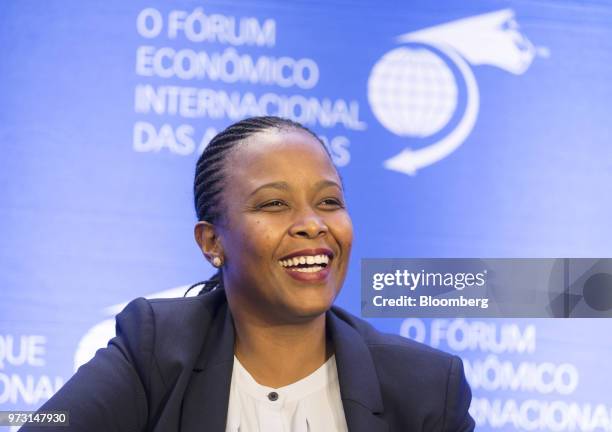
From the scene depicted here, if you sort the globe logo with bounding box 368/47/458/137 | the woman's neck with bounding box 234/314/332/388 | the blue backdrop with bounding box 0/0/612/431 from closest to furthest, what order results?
the woman's neck with bounding box 234/314/332/388, the blue backdrop with bounding box 0/0/612/431, the globe logo with bounding box 368/47/458/137

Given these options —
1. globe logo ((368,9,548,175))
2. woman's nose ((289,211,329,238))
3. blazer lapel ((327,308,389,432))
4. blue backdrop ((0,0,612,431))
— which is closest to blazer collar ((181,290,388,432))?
blazer lapel ((327,308,389,432))

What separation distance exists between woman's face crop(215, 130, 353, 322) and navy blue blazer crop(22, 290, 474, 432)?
0.37 feet

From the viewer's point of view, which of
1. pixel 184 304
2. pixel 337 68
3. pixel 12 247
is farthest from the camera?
pixel 337 68

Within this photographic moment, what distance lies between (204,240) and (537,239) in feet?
4.42

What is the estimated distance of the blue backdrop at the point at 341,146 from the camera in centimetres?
227

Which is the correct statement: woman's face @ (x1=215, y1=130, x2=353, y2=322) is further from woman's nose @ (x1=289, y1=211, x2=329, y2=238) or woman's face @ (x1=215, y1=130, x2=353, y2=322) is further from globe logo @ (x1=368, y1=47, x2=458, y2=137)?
globe logo @ (x1=368, y1=47, x2=458, y2=137)

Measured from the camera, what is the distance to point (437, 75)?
2.44m

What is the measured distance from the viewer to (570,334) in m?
2.41

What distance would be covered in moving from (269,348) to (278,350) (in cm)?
2

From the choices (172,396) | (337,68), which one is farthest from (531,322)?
(172,396)

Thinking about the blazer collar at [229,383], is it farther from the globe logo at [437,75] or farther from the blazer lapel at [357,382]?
the globe logo at [437,75]

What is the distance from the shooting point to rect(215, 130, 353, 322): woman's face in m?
1.28

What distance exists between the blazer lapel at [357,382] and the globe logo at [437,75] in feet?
3.56

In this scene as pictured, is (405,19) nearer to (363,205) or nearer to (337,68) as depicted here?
(337,68)
